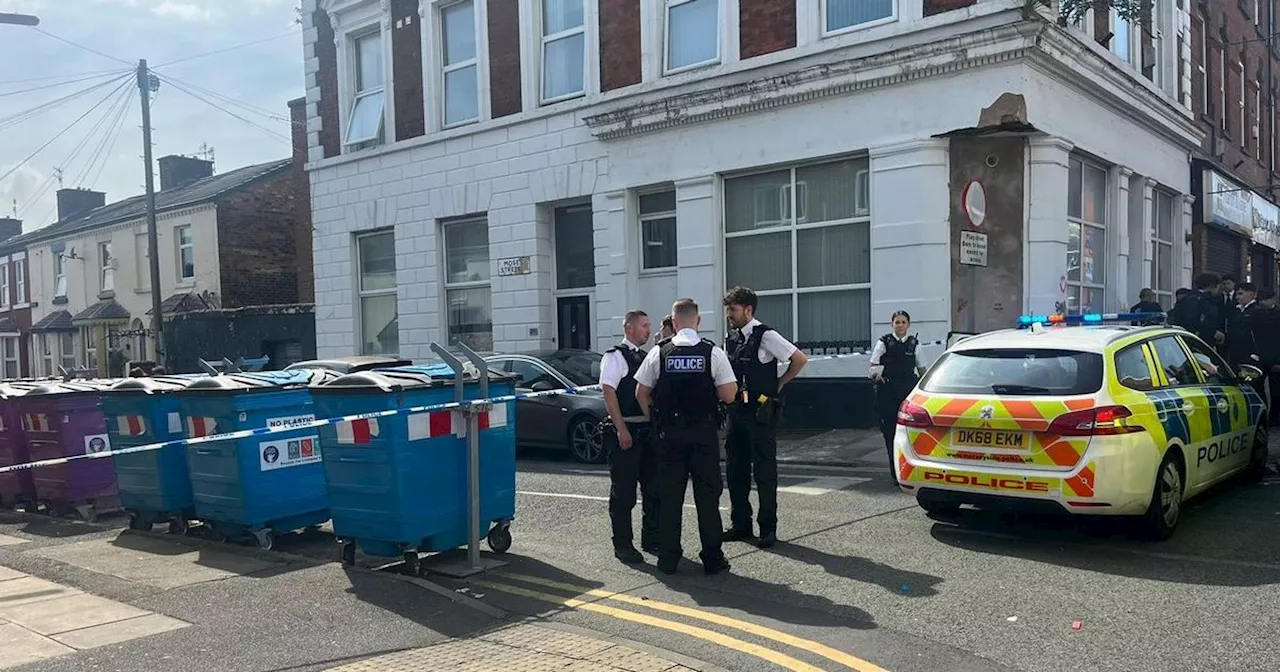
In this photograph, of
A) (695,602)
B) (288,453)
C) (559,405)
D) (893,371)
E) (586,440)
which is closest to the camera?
(695,602)

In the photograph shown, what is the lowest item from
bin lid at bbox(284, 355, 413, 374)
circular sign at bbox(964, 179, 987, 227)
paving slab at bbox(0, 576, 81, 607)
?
paving slab at bbox(0, 576, 81, 607)

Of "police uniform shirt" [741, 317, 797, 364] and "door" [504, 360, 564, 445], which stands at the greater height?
"police uniform shirt" [741, 317, 797, 364]

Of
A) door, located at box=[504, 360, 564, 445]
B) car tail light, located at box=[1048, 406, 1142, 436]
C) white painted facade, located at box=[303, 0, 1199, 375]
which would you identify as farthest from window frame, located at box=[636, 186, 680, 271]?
car tail light, located at box=[1048, 406, 1142, 436]

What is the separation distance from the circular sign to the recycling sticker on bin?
9.31 m

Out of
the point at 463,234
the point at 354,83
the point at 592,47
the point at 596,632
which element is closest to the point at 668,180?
the point at 592,47

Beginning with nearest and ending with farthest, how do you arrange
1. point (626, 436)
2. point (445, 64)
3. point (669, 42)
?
point (626, 436) < point (669, 42) < point (445, 64)

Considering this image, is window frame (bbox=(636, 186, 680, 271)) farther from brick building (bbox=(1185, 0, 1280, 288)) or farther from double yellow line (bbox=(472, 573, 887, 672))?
brick building (bbox=(1185, 0, 1280, 288))

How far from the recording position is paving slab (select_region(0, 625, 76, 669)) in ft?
16.2

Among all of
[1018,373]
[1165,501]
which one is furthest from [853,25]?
[1165,501]

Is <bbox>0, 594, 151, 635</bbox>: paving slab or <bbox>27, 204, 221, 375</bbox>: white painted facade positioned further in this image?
<bbox>27, 204, 221, 375</bbox>: white painted facade

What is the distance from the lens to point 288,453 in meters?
7.52

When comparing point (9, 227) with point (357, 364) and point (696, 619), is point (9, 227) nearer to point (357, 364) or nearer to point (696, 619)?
point (357, 364)

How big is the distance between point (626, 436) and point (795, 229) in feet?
29.5

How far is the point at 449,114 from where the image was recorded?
19.4 metres
